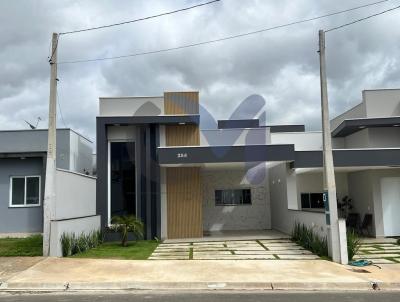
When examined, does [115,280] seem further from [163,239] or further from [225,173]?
[225,173]

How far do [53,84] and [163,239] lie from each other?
916 cm

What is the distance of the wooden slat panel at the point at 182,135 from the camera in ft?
72.8

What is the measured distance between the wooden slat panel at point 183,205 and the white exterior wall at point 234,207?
13.6 ft

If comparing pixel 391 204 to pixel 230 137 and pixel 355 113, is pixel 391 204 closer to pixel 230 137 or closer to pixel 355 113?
pixel 355 113

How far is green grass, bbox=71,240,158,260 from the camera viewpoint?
1600 centimetres

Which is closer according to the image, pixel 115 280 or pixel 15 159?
pixel 115 280

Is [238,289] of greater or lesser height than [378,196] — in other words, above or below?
below

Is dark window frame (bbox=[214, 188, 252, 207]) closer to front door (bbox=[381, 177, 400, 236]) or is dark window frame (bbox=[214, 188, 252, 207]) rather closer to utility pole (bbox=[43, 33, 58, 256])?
front door (bbox=[381, 177, 400, 236])

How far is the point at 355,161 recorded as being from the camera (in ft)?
64.2

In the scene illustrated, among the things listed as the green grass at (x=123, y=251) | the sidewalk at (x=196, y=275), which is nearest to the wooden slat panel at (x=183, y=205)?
the green grass at (x=123, y=251)

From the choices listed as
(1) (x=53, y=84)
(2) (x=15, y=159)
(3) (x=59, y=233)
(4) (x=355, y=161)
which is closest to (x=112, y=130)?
(2) (x=15, y=159)

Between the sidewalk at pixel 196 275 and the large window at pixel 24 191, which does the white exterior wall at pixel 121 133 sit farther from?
the sidewalk at pixel 196 275

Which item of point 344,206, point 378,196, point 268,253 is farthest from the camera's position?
point 344,206

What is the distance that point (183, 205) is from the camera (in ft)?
71.8
